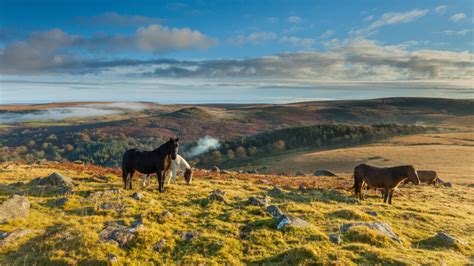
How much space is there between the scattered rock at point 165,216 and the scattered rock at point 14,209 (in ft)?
15.4

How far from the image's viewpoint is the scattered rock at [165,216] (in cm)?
1184

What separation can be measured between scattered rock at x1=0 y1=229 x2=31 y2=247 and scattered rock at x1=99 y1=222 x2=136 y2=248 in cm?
240

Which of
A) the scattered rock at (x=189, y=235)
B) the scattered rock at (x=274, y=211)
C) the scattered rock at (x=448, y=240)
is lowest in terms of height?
the scattered rock at (x=448, y=240)

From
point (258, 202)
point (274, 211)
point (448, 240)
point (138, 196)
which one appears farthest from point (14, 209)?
point (448, 240)

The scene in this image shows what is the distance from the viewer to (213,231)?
11.3 metres

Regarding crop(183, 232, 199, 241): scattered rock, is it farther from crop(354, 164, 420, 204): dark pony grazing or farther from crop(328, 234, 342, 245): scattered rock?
crop(354, 164, 420, 204): dark pony grazing

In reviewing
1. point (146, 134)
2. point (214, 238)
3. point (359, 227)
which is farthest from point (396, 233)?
point (146, 134)

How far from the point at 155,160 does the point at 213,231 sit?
6.15 m

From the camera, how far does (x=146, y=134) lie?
184 metres

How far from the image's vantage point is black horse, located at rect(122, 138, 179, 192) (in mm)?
15969

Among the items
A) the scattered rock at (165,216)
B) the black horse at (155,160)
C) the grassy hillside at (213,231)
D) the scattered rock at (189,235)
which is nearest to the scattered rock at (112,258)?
the grassy hillside at (213,231)

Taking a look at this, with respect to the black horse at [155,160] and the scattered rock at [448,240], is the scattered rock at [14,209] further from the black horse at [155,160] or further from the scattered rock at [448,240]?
the scattered rock at [448,240]

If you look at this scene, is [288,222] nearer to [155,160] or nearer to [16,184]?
[155,160]

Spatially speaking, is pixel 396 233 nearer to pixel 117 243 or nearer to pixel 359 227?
pixel 359 227
